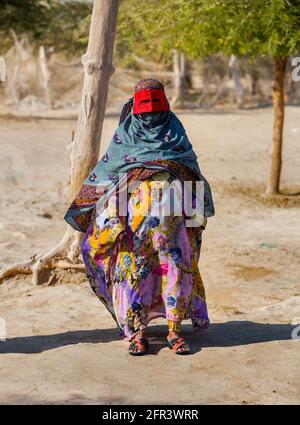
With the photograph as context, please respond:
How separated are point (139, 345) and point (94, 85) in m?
3.06

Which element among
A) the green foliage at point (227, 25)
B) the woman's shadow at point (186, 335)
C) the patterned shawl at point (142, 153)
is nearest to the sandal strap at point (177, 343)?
the woman's shadow at point (186, 335)

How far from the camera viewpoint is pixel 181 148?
5.82 m

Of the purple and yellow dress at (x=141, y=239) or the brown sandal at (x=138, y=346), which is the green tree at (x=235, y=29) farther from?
the brown sandal at (x=138, y=346)

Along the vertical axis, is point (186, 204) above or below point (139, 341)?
above

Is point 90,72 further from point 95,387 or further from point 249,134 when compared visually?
point 249,134

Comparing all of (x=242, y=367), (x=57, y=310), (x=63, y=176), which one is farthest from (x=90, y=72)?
(x=63, y=176)

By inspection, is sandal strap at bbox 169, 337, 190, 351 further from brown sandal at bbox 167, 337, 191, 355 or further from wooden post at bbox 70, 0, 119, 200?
wooden post at bbox 70, 0, 119, 200

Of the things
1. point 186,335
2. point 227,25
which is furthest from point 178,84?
point 186,335

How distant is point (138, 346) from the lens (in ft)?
19.0

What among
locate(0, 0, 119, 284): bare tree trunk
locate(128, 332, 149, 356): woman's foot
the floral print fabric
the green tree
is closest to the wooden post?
locate(0, 0, 119, 284): bare tree trunk

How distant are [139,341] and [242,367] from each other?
0.71 metres

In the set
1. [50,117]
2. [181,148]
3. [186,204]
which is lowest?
[50,117]

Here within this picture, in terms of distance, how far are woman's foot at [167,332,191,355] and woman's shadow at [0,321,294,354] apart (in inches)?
4.7

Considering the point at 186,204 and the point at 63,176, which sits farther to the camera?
the point at 63,176
